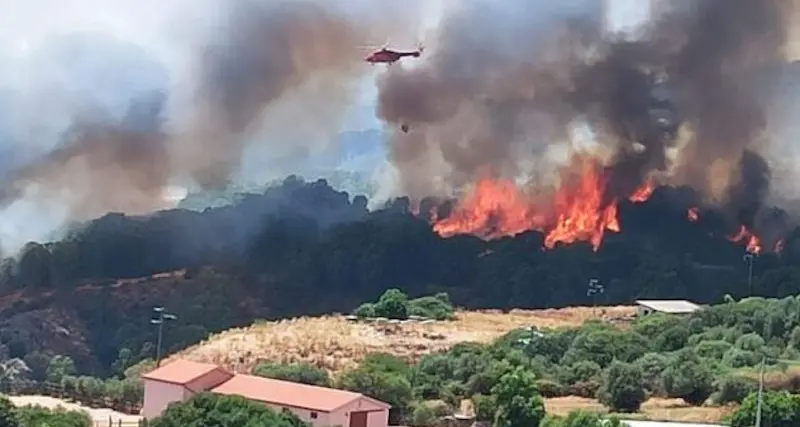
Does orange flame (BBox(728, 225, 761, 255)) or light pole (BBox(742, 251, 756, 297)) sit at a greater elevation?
orange flame (BBox(728, 225, 761, 255))

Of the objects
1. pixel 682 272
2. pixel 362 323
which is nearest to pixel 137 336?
pixel 362 323

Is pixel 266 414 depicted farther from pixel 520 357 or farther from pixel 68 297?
pixel 68 297

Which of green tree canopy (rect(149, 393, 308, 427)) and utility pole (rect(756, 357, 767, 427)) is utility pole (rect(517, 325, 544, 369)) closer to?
utility pole (rect(756, 357, 767, 427))

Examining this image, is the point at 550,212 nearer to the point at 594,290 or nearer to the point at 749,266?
the point at 594,290

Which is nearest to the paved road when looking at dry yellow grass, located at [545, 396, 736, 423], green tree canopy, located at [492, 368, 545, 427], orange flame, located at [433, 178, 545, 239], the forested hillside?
dry yellow grass, located at [545, 396, 736, 423]

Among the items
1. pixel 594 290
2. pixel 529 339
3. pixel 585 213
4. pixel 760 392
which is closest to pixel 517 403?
pixel 760 392
